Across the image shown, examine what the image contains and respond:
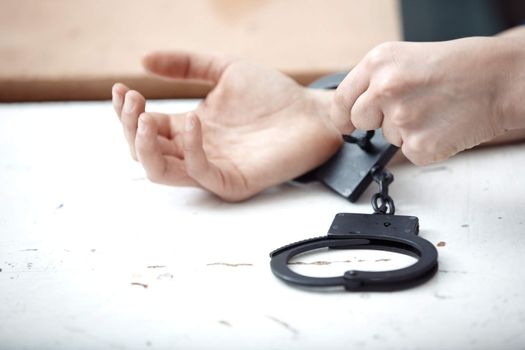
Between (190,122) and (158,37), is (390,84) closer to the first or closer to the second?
(190,122)

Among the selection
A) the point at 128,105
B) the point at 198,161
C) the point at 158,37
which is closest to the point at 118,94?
the point at 128,105

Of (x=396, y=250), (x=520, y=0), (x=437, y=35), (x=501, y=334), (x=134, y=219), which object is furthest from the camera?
(x=520, y=0)

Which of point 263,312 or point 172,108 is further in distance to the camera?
point 172,108

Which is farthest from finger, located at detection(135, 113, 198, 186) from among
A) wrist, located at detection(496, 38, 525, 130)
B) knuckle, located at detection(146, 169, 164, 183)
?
wrist, located at detection(496, 38, 525, 130)

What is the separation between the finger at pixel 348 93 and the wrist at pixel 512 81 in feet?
0.49

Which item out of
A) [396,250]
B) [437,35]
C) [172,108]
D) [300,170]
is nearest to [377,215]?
[396,250]

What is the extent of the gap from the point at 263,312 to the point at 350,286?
0.31 feet

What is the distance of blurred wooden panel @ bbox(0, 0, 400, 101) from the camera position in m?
1.55

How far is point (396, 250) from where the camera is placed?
32.7 inches

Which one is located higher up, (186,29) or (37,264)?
(186,29)

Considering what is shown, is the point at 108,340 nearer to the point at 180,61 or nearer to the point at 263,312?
the point at 263,312

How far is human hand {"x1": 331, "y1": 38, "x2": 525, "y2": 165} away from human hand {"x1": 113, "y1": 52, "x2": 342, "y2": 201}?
215mm

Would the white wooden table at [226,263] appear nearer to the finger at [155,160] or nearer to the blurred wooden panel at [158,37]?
the finger at [155,160]

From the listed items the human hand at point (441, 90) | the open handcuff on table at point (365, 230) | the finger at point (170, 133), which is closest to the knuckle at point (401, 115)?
the human hand at point (441, 90)
